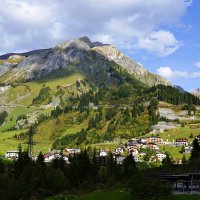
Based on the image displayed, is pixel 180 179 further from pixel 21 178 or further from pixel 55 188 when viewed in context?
pixel 21 178

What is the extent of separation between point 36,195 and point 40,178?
9602 millimetres

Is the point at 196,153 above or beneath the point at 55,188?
above

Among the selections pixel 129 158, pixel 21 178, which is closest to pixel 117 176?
pixel 129 158

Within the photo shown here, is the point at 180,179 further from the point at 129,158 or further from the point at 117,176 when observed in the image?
the point at 129,158

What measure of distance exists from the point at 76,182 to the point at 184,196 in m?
50.3

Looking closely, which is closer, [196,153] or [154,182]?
[154,182]

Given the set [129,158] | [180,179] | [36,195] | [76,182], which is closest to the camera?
[180,179]

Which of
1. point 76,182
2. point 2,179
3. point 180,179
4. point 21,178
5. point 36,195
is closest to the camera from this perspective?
point 180,179

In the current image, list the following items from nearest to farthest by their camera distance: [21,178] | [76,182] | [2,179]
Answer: [2,179] → [21,178] → [76,182]

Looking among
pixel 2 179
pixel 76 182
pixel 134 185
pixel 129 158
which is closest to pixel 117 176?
pixel 76 182

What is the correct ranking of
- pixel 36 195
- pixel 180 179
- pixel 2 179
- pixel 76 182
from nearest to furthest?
pixel 180 179
pixel 36 195
pixel 2 179
pixel 76 182

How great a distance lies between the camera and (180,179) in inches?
2554

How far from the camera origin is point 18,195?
2820 inches

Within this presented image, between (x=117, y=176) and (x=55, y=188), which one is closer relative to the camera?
(x=55, y=188)
